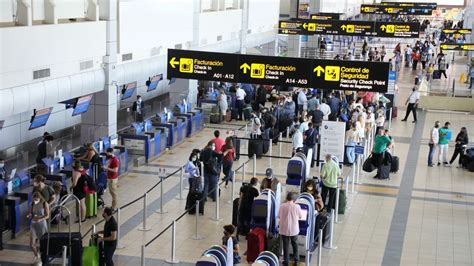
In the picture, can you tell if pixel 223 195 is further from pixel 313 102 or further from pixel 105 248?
pixel 313 102

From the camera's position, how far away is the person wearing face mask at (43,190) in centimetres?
1364

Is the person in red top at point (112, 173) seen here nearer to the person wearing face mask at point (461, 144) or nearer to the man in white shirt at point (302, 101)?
the person wearing face mask at point (461, 144)

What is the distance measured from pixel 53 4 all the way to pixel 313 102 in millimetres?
11657

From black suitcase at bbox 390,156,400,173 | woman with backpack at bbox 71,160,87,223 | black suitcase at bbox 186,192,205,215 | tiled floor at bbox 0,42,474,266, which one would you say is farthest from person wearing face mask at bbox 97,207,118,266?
black suitcase at bbox 390,156,400,173

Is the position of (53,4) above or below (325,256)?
above

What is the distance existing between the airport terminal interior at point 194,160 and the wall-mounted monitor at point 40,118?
5 cm

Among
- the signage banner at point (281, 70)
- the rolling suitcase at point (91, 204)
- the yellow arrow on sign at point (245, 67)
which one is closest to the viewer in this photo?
the rolling suitcase at point (91, 204)

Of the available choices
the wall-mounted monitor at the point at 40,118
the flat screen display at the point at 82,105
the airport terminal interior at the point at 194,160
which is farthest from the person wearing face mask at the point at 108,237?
the flat screen display at the point at 82,105

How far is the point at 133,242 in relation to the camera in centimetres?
1413

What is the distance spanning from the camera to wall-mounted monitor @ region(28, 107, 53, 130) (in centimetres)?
2011

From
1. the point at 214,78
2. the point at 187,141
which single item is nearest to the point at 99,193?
the point at 214,78

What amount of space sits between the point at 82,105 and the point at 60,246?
9.22m

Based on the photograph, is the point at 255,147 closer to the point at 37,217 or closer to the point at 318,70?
the point at 318,70

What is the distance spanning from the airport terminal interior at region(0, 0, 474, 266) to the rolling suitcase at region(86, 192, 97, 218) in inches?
1.1
